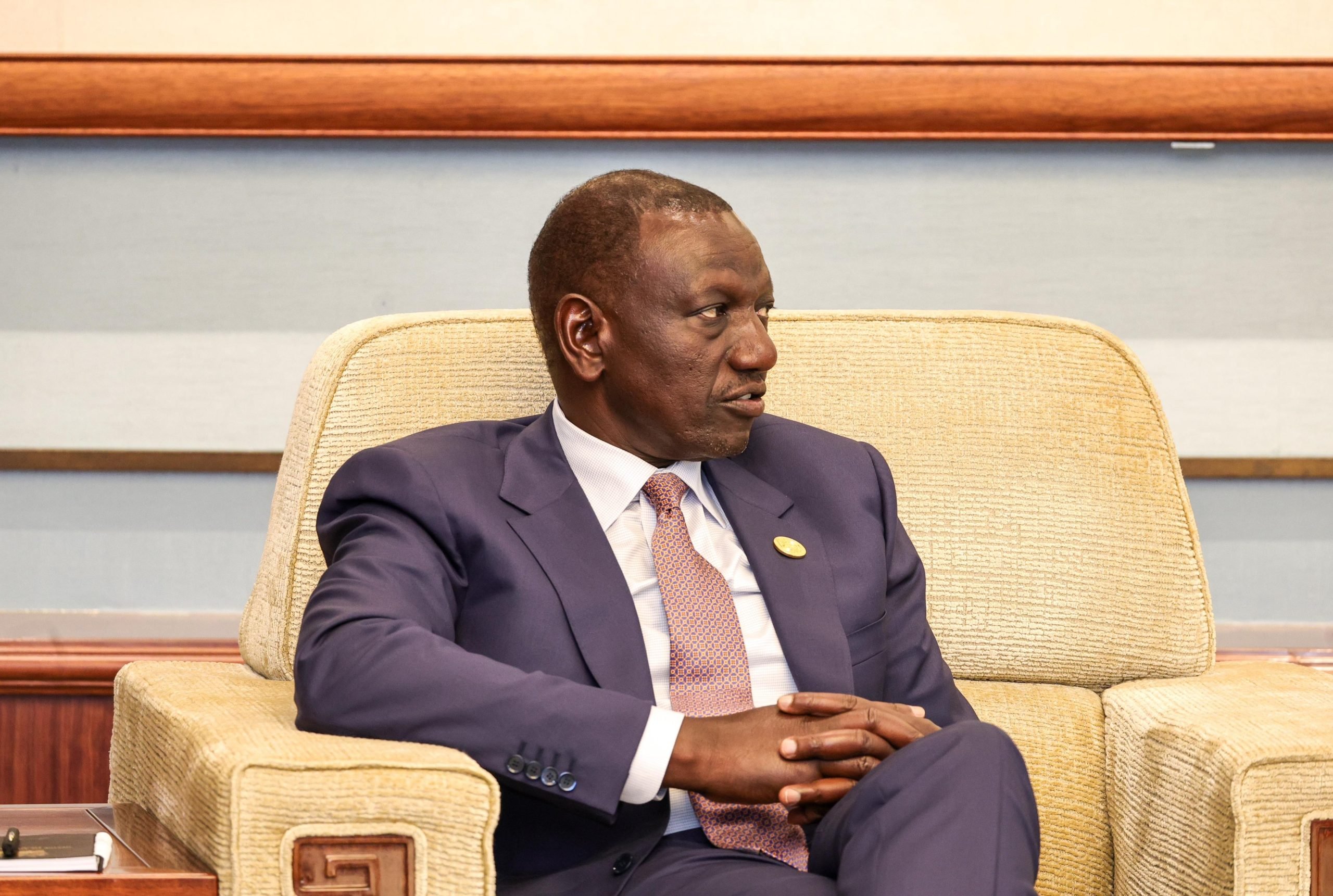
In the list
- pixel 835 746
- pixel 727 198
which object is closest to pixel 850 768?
pixel 835 746

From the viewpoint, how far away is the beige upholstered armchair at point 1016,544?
5.44 ft

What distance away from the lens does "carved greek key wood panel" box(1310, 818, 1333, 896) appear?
1.39 meters

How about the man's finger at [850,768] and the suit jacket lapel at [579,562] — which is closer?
the man's finger at [850,768]

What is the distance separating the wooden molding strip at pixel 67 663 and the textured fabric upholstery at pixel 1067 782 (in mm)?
Answer: 1282

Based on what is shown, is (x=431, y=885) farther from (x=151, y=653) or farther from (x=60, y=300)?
(x=60, y=300)

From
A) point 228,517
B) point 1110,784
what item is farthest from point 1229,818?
point 228,517

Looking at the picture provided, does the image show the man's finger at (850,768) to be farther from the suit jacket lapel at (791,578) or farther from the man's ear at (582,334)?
the man's ear at (582,334)

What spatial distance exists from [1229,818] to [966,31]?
59.2 inches

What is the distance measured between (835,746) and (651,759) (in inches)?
7.5

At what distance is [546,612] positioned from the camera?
1603mm

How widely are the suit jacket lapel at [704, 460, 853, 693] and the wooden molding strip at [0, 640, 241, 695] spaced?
99 cm

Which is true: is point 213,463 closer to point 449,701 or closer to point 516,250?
point 516,250

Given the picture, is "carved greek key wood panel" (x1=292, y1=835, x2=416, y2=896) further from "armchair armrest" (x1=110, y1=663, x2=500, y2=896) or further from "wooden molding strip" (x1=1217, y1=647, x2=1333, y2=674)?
"wooden molding strip" (x1=1217, y1=647, x2=1333, y2=674)

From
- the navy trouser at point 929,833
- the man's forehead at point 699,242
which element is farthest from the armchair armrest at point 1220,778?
the man's forehead at point 699,242
